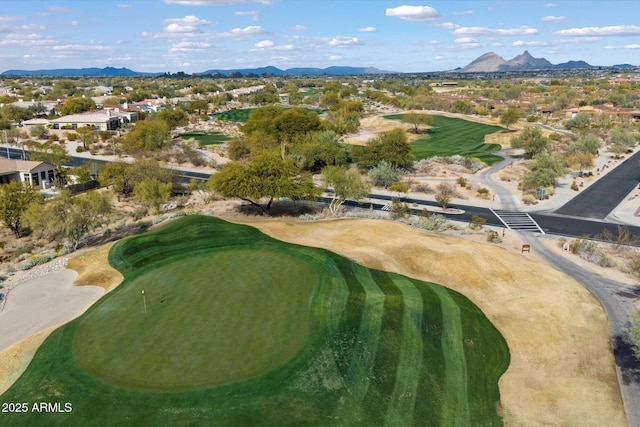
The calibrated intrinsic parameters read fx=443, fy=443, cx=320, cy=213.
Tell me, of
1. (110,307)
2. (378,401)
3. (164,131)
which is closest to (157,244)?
(110,307)

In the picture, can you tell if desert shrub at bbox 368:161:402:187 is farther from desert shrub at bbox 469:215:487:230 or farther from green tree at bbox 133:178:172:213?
green tree at bbox 133:178:172:213

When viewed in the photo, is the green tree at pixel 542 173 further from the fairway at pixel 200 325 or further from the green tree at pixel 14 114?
the green tree at pixel 14 114

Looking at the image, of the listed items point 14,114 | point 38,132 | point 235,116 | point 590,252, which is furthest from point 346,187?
point 14,114

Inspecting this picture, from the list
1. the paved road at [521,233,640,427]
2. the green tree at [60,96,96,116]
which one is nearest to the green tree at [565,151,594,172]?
the paved road at [521,233,640,427]

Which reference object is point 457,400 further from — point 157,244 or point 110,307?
point 157,244

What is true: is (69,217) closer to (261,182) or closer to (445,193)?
(261,182)

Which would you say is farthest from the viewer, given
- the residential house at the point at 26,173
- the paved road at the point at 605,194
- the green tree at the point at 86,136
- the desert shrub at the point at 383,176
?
the green tree at the point at 86,136

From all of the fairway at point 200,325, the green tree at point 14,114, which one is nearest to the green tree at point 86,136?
the green tree at point 14,114
